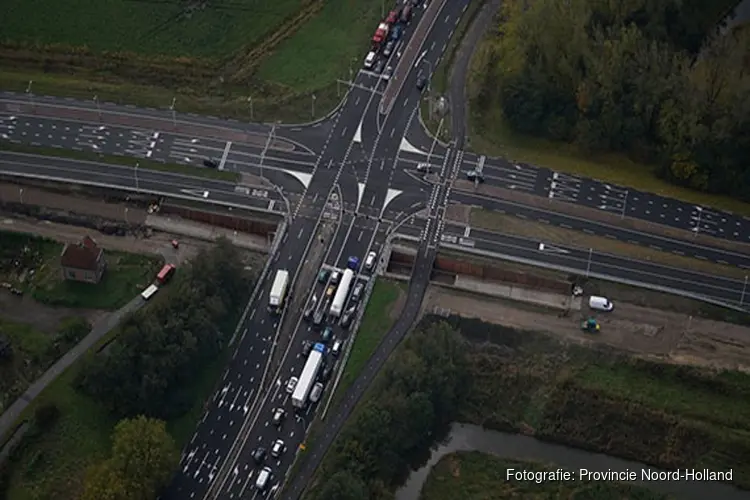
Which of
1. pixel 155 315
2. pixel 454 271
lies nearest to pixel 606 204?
pixel 454 271

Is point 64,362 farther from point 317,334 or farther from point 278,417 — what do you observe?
point 317,334

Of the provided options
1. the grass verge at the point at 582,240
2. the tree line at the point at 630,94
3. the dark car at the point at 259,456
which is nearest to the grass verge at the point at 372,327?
the dark car at the point at 259,456

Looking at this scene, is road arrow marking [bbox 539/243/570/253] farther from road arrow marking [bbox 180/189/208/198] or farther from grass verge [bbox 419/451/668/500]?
road arrow marking [bbox 180/189/208/198]

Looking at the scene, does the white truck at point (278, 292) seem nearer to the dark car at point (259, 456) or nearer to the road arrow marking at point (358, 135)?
the dark car at point (259, 456)

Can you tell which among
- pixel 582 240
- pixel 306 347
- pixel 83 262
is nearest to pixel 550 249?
pixel 582 240

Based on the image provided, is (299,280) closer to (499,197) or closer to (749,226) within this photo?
(499,197)
